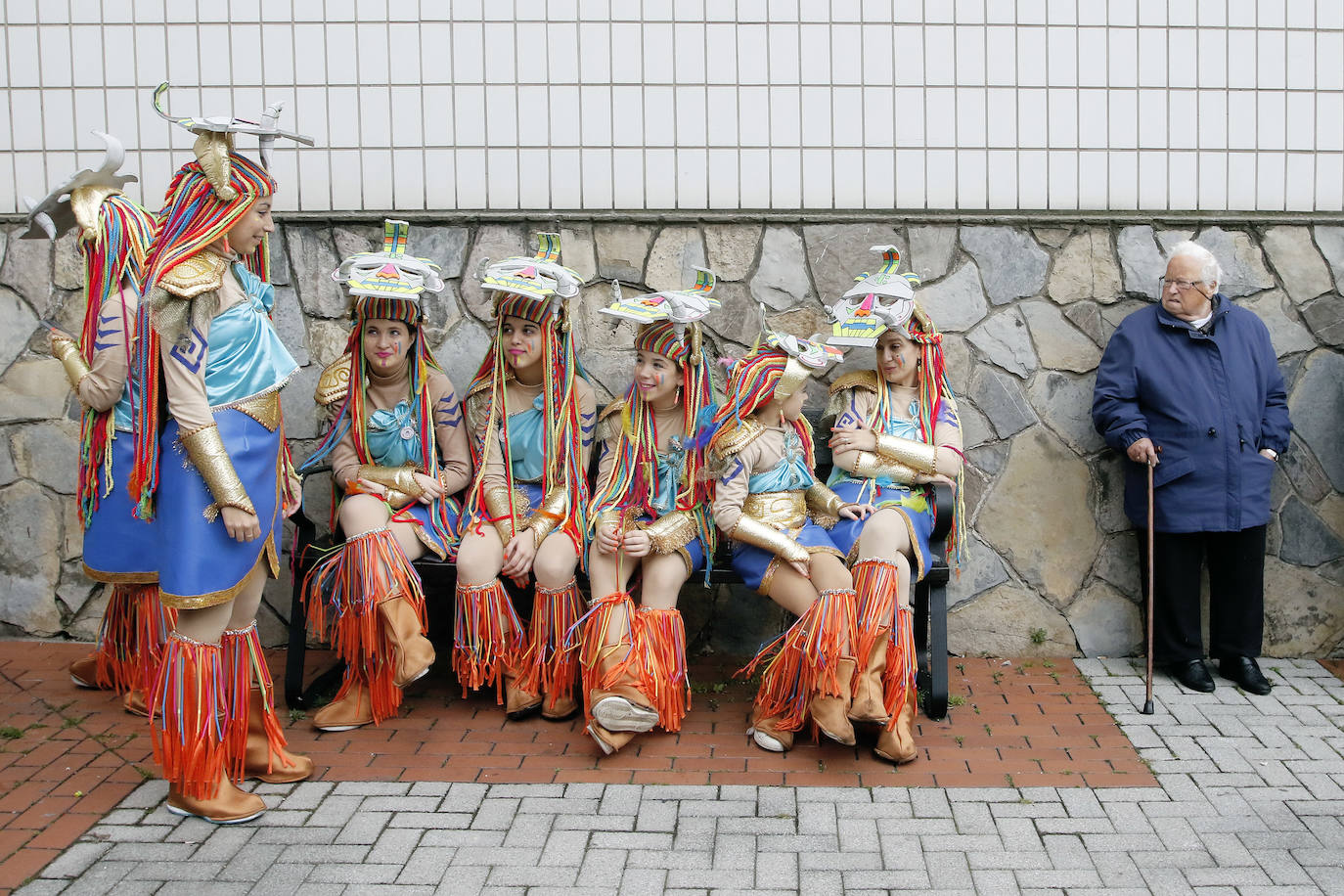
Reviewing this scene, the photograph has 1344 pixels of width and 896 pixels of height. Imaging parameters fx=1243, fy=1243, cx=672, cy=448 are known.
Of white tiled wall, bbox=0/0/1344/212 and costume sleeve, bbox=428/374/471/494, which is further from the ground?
white tiled wall, bbox=0/0/1344/212

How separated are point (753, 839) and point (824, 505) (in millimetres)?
1439

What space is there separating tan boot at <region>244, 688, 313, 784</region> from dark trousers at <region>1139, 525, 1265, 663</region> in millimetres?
3383

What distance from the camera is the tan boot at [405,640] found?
4.39 meters

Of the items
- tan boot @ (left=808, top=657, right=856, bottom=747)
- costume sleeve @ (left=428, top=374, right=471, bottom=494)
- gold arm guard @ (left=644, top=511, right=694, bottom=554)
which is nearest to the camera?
tan boot @ (left=808, top=657, right=856, bottom=747)

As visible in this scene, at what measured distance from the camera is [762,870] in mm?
3457

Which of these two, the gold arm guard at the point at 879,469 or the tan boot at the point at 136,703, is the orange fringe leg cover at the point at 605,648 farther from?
the tan boot at the point at 136,703

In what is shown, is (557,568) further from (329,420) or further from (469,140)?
(469,140)

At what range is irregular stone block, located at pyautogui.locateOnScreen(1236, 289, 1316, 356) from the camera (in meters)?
5.34

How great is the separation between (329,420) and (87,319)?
109 centimetres

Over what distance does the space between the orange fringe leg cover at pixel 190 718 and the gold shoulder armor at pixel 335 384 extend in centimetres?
132

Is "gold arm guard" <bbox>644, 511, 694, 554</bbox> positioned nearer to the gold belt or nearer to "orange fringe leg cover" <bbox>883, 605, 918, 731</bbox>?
the gold belt

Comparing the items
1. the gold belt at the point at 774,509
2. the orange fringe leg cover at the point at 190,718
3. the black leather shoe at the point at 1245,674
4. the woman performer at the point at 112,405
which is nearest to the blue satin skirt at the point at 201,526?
the orange fringe leg cover at the point at 190,718

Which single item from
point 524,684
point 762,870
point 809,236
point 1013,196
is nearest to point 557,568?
point 524,684

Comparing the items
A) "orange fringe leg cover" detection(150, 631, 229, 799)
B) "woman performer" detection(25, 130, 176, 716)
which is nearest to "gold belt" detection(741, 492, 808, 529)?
"orange fringe leg cover" detection(150, 631, 229, 799)
